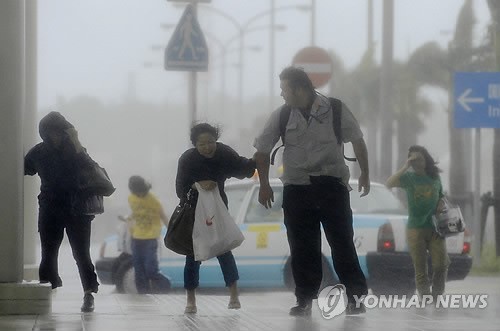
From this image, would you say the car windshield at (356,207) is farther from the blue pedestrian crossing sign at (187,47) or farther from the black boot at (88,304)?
the black boot at (88,304)

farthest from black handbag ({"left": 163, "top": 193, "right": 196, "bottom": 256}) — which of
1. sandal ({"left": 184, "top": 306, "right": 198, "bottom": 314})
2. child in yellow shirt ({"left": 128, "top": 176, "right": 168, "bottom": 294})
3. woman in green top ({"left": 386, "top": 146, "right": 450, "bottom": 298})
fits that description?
Answer: child in yellow shirt ({"left": 128, "top": 176, "right": 168, "bottom": 294})

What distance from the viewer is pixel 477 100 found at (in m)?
23.4

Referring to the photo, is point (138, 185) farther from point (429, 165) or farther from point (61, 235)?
point (61, 235)

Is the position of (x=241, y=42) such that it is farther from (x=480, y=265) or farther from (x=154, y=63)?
(x=480, y=265)

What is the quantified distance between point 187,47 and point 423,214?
3.16 metres

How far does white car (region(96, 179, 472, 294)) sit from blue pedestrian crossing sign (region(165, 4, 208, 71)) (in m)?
1.70

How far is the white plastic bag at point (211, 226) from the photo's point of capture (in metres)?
12.1

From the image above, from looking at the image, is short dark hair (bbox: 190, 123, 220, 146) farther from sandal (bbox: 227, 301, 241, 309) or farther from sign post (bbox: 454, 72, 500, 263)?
sign post (bbox: 454, 72, 500, 263)

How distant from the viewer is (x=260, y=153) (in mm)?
11469

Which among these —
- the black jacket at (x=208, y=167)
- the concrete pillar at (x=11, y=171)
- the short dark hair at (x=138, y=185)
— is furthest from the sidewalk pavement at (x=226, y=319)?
the short dark hair at (x=138, y=185)

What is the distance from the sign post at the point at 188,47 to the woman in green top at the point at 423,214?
2.56m

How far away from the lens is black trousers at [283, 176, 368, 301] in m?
11.4

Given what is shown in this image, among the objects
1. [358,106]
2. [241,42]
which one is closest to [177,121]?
[241,42]

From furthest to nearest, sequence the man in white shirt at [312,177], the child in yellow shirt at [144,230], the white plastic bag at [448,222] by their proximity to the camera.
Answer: the child in yellow shirt at [144,230]
the white plastic bag at [448,222]
the man in white shirt at [312,177]
